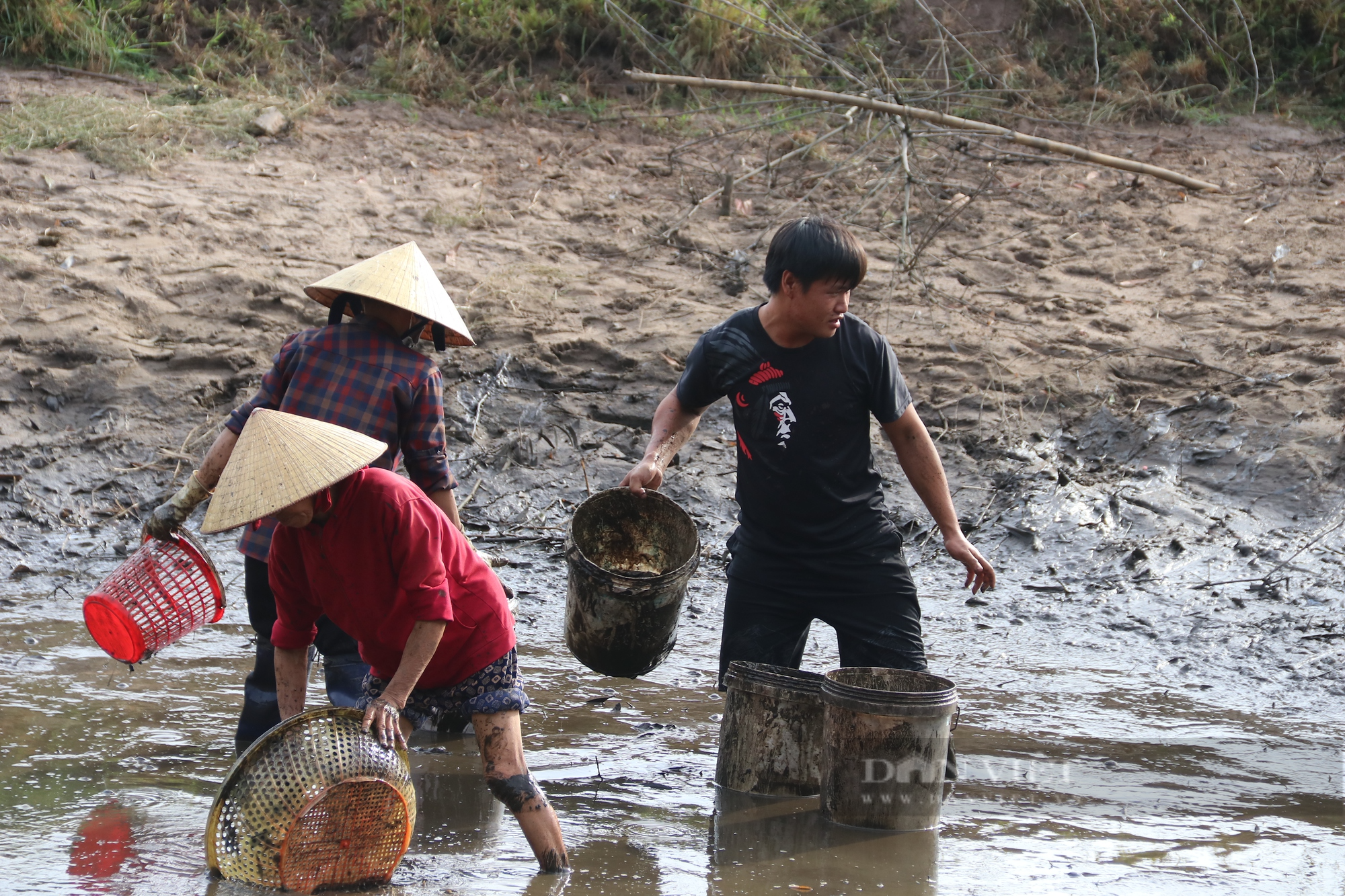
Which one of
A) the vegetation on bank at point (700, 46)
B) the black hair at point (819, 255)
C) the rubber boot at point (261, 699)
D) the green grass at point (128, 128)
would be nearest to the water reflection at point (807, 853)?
the rubber boot at point (261, 699)

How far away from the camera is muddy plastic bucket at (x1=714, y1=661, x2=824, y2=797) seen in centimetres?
394

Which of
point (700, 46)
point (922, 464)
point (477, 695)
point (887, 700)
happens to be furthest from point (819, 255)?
point (700, 46)

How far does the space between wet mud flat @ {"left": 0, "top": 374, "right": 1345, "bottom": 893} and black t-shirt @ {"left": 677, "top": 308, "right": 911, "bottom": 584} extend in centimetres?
79

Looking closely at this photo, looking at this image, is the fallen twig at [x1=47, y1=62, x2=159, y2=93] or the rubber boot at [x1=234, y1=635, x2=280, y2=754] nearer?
the rubber boot at [x1=234, y1=635, x2=280, y2=754]

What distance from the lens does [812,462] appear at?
380 cm

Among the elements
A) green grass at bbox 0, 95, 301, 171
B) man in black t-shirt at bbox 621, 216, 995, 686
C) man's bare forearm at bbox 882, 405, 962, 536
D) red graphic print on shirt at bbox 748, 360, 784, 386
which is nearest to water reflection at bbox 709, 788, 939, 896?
man in black t-shirt at bbox 621, 216, 995, 686

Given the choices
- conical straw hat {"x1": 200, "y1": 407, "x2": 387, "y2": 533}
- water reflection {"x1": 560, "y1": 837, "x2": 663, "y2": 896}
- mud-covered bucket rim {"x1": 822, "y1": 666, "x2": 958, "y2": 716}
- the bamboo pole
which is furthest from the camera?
the bamboo pole

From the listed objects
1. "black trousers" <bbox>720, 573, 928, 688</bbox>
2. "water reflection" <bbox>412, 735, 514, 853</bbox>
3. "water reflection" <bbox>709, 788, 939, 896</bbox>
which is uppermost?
"black trousers" <bbox>720, 573, 928, 688</bbox>

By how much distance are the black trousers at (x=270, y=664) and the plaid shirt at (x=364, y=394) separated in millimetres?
165

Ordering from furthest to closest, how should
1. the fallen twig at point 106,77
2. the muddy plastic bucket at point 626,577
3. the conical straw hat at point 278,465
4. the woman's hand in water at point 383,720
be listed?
the fallen twig at point 106,77
the muddy plastic bucket at point 626,577
the woman's hand in water at point 383,720
the conical straw hat at point 278,465

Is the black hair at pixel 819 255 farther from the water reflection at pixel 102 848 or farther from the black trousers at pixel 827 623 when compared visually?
the water reflection at pixel 102 848

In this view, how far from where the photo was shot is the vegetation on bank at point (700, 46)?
33.6ft

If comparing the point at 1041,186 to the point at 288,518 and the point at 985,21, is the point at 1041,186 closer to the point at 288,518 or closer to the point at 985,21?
the point at 985,21

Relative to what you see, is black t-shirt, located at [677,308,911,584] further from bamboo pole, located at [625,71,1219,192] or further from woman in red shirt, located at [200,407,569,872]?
bamboo pole, located at [625,71,1219,192]
